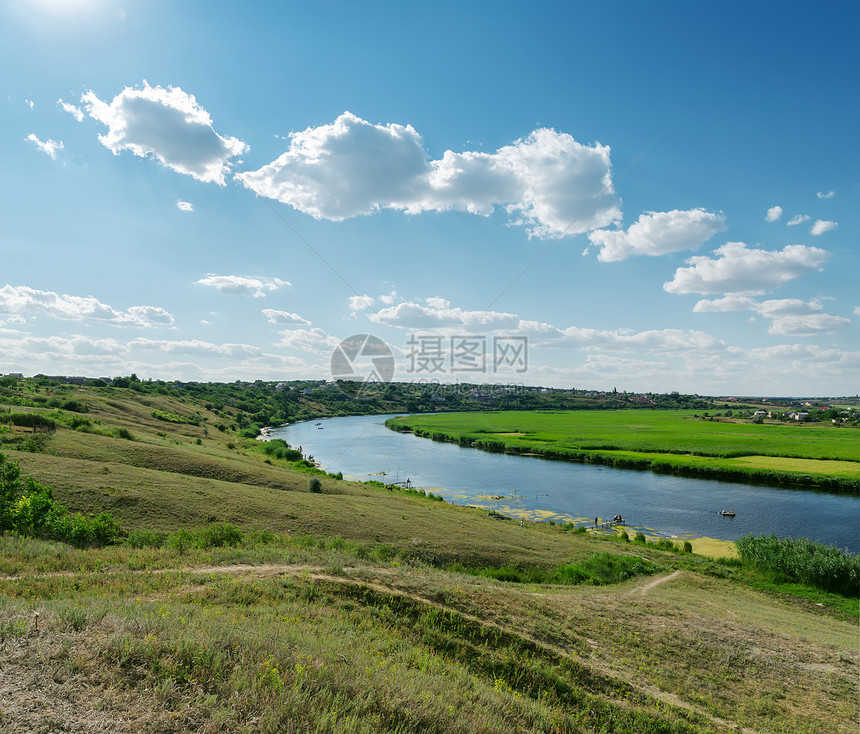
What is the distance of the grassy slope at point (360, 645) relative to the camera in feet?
18.5

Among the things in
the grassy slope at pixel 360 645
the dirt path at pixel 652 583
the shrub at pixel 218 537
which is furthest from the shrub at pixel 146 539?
the dirt path at pixel 652 583

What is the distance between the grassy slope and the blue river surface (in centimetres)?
1940

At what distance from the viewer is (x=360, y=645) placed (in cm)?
874

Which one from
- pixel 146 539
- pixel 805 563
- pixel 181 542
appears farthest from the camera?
pixel 805 563

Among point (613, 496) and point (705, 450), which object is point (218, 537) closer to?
point (613, 496)

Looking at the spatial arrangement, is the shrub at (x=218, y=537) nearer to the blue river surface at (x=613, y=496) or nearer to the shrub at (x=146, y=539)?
the shrub at (x=146, y=539)

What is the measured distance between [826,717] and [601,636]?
5.17 m

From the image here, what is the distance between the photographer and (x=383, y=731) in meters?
5.91

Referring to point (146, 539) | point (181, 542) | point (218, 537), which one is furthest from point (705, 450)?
point (146, 539)

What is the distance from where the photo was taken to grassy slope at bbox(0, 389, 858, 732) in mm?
5641

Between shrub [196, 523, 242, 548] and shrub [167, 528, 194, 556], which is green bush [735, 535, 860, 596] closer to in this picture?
shrub [196, 523, 242, 548]

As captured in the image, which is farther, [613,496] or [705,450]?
[705,450]

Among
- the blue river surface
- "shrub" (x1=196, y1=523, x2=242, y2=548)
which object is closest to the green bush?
the blue river surface

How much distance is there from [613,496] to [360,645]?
165ft
